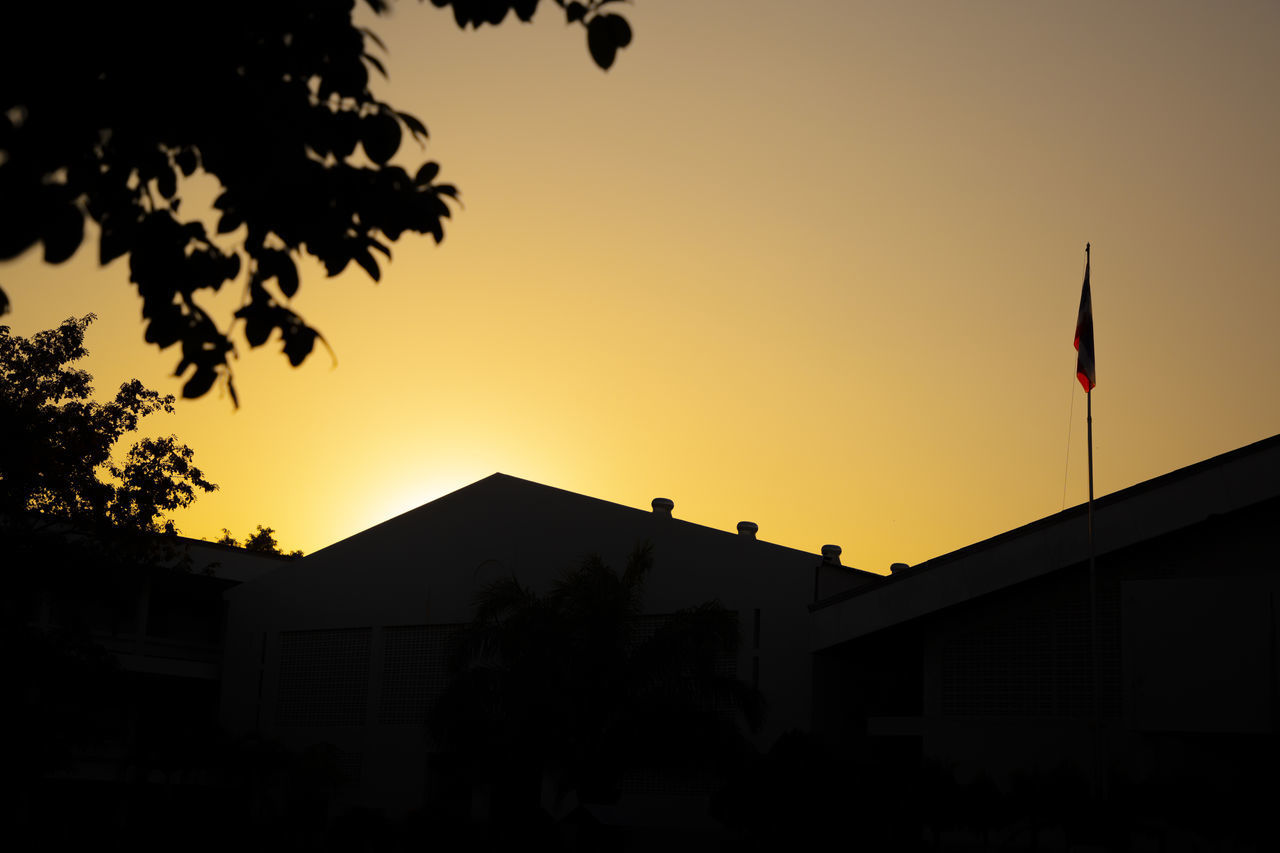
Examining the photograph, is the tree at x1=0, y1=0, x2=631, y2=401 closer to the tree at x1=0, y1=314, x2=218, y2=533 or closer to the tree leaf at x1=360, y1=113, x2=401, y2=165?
the tree leaf at x1=360, y1=113, x2=401, y2=165

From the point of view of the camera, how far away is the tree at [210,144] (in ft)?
14.3

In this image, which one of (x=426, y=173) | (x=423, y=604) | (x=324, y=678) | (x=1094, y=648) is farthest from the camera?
(x=324, y=678)

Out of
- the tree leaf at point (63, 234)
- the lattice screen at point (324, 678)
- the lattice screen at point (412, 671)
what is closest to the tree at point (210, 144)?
the tree leaf at point (63, 234)

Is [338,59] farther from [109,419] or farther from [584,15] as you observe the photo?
[109,419]

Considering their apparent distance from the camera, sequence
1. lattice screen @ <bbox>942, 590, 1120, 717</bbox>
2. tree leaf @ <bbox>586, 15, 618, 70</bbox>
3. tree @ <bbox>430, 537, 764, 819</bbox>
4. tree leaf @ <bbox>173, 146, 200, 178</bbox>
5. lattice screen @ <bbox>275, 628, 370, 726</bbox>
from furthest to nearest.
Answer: lattice screen @ <bbox>275, 628, 370, 726</bbox> < tree @ <bbox>430, 537, 764, 819</bbox> < lattice screen @ <bbox>942, 590, 1120, 717</bbox> < tree leaf @ <bbox>173, 146, 200, 178</bbox> < tree leaf @ <bbox>586, 15, 618, 70</bbox>

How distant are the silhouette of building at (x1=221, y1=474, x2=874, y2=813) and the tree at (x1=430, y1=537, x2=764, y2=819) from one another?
155 cm

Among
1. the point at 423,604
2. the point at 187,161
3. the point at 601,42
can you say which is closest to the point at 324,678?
the point at 423,604

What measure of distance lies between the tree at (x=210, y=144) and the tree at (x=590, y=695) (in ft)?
61.9

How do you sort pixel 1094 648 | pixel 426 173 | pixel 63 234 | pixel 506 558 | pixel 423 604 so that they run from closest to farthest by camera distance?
pixel 63 234 → pixel 426 173 → pixel 1094 648 → pixel 506 558 → pixel 423 604

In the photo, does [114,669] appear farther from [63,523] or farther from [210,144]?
[210,144]

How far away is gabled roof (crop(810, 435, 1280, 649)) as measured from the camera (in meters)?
21.5

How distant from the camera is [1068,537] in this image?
22.5 meters

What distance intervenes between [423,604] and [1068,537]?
1532cm

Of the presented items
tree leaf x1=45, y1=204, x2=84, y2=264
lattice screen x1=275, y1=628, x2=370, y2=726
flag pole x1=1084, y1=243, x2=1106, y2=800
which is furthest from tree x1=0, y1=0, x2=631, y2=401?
lattice screen x1=275, y1=628, x2=370, y2=726
